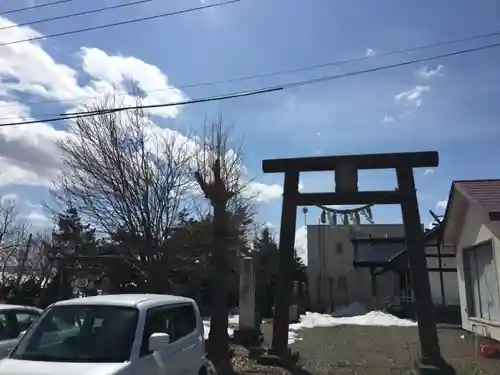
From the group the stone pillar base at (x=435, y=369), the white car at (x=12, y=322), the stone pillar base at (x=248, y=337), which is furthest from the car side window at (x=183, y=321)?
the stone pillar base at (x=248, y=337)

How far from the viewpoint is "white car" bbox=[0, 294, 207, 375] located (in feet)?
16.1

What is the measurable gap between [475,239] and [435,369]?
217 inches

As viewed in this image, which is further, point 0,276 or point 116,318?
point 0,276

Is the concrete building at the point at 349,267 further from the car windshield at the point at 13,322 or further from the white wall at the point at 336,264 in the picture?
the car windshield at the point at 13,322

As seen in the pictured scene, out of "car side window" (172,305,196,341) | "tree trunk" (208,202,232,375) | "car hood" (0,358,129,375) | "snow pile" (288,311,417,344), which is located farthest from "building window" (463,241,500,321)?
"car hood" (0,358,129,375)

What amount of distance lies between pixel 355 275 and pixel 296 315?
52.8 feet

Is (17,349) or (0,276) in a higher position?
(0,276)

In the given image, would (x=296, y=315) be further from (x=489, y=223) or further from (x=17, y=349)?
(x=17, y=349)

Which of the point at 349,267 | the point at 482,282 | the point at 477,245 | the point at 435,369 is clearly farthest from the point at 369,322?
the point at 349,267

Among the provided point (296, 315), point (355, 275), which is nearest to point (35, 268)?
point (296, 315)

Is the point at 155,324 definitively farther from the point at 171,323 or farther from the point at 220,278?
the point at 220,278

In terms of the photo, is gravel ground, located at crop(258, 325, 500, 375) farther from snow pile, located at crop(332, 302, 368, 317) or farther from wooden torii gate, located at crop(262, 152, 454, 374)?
snow pile, located at crop(332, 302, 368, 317)

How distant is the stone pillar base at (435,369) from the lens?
375 inches

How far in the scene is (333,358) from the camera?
11695 mm
